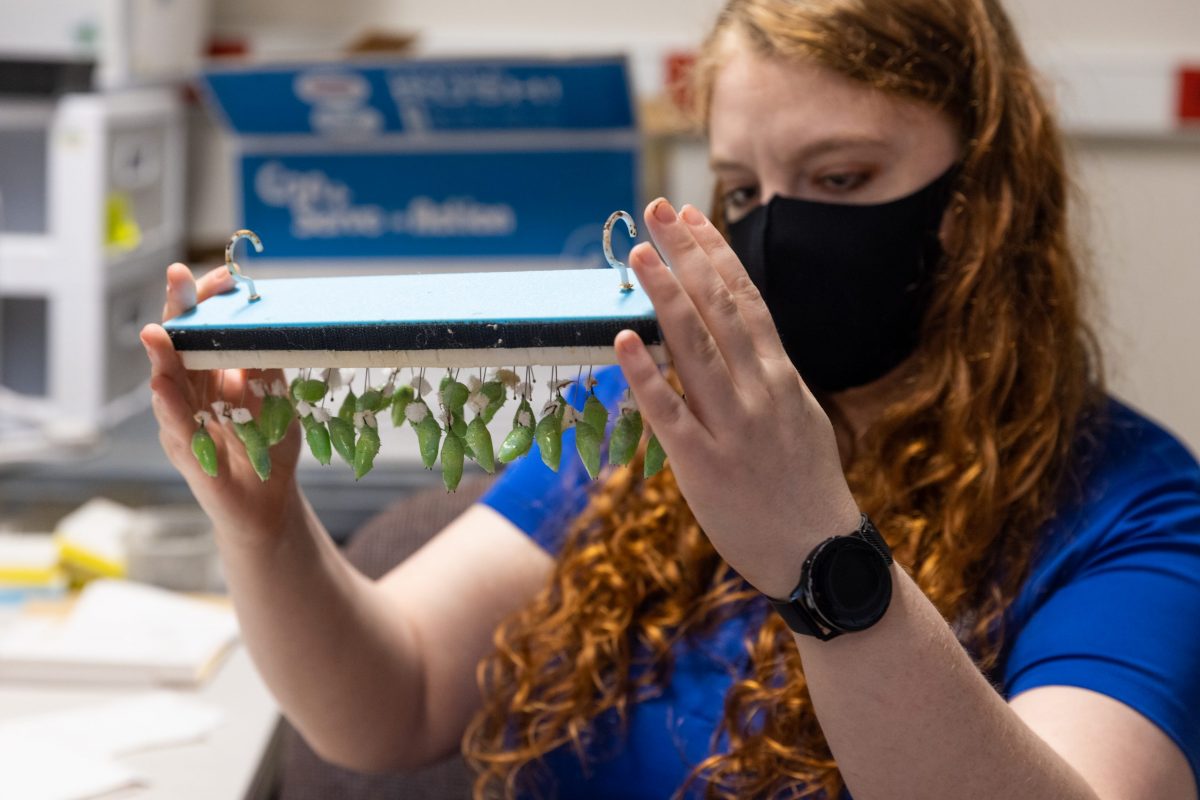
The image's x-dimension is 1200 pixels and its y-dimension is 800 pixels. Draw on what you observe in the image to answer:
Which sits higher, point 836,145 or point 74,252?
point 836,145

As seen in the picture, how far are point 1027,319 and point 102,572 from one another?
127 cm

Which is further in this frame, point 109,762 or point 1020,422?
point 109,762

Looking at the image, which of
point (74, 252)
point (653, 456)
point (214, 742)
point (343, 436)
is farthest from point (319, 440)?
point (74, 252)

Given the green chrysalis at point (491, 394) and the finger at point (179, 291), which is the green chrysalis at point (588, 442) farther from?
the finger at point (179, 291)

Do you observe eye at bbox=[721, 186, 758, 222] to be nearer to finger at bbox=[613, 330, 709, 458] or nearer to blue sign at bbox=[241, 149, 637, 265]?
finger at bbox=[613, 330, 709, 458]

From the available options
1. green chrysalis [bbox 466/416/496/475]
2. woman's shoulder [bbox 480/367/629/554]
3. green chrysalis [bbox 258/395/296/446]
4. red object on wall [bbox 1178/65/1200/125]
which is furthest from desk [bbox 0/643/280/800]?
red object on wall [bbox 1178/65/1200/125]

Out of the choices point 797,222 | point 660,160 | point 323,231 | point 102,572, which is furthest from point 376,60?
point 797,222

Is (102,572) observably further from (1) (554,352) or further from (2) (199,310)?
(1) (554,352)

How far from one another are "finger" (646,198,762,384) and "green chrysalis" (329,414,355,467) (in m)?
0.28

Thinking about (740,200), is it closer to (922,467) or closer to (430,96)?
(922,467)

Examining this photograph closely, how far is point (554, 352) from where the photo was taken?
75cm

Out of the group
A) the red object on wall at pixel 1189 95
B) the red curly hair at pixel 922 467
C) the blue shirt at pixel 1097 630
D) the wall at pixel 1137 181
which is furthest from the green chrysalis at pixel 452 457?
the red object on wall at pixel 1189 95

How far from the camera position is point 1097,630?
97 cm

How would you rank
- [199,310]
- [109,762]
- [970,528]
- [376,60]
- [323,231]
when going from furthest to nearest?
1. [323,231]
2. [376,60]
3. [109,762]
4. [970,528]
5. [199,310]
